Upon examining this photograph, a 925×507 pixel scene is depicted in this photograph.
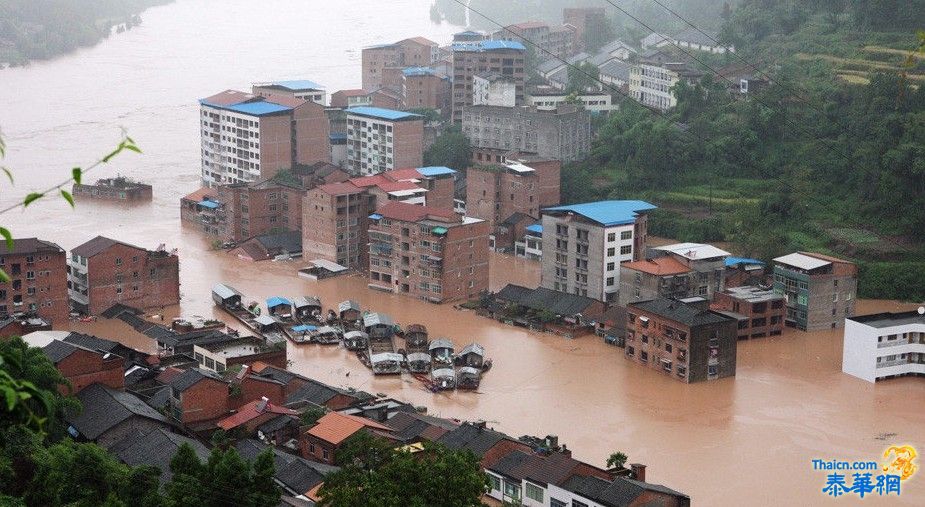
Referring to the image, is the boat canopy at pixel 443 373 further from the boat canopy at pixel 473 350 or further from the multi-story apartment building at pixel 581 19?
the multi-story apartment building at pixel 581 19

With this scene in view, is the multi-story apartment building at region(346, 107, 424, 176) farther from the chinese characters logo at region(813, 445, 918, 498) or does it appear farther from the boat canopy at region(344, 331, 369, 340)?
the chinese characters logo at region(813, 445, 918, 498)

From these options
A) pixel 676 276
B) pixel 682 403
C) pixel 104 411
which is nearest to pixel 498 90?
pixel 676 276

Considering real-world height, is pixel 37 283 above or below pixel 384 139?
below

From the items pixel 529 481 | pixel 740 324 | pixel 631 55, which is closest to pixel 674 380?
pixel 740 324

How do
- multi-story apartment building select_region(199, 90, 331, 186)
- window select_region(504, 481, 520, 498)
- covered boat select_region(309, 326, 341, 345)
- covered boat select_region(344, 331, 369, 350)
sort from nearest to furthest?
window select_region(504, 481, 520, 498) < covered boat select_region(344, 331, 369, 350) < covered boat select_region(309, 326, 341, 345) < multi-story apartment building select_region(199, 90, 331, 186)

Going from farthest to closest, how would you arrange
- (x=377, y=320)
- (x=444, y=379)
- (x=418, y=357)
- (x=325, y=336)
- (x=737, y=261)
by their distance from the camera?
(x=737, y=261), (x=377, y=320), (x=325, y=336), (x=418, y=357), (x=444, y=379)

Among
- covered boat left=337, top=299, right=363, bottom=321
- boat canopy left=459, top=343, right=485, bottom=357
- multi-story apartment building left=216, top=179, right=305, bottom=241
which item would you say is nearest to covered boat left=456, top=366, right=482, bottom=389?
Result: boat canopy left=459, top=343, right=485, bottom=357

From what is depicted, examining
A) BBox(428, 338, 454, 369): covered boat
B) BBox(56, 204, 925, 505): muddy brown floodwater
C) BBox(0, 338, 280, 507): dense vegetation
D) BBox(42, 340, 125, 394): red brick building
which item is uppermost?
BBox(0, 338, 280, 507): dense vegetation

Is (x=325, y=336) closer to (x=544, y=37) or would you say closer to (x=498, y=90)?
(x=498, y=90)
